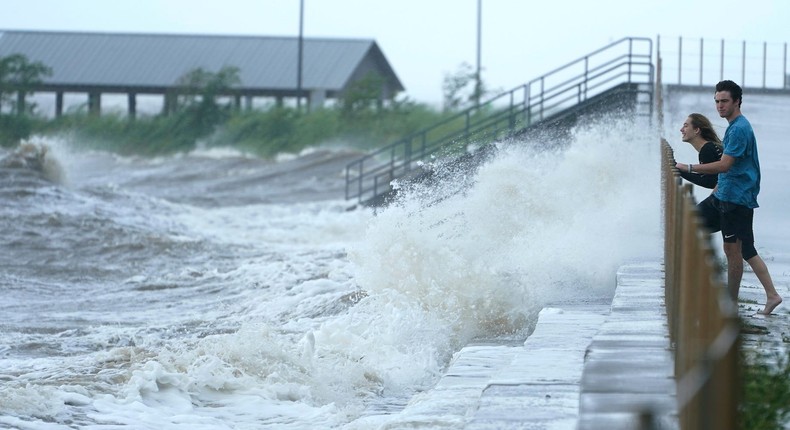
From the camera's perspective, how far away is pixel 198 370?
9781mm

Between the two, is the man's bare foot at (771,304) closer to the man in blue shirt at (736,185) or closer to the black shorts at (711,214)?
the man in blue shirt at (736,185)

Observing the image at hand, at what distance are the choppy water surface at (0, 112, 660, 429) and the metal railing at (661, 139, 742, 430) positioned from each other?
265cm

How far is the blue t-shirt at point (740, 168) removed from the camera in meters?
8.78

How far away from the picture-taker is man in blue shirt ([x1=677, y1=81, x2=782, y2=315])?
878 centimetres

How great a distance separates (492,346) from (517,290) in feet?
6.86

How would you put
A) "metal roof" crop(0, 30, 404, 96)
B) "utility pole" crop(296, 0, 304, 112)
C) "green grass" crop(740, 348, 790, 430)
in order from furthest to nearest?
"metal roof" crop(0, 30, 404, 96), "utility pole" crop(296, 0, 304, 112), "green grass" crop(740, 348, 790, 430)

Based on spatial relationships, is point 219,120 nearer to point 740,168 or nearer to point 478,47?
point 478,47

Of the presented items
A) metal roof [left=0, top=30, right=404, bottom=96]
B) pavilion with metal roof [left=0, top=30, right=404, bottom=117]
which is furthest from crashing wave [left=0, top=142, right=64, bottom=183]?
metal roof [left=0, top=30, right=404, bottom=96]

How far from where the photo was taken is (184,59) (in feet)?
224

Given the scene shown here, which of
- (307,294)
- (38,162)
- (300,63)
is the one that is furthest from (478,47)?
(307,294)

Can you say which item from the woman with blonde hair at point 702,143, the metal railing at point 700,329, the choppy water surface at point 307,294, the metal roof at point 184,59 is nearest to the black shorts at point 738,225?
the woman with blonde hair at point 702,143

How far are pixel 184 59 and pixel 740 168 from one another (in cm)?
6137

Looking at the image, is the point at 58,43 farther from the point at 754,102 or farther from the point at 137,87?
the point at 754,102

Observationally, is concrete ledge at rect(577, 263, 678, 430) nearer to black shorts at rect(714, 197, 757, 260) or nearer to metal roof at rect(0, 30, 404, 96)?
black shorts at rect(714, 197, 757, 260)
